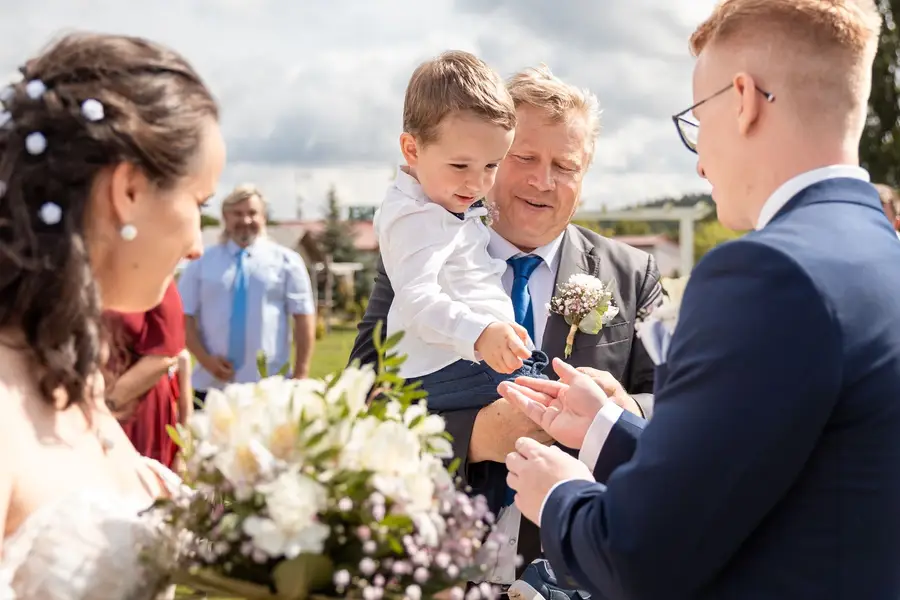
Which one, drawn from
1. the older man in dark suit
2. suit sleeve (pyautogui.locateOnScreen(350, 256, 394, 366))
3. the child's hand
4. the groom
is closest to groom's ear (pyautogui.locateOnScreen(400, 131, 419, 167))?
the older man in dark suit

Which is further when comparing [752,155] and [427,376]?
[427,376]

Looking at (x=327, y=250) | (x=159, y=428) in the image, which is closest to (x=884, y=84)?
(x=159, y=428)

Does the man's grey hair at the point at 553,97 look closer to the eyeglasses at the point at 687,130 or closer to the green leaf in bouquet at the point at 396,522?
the eyeglasses at the point at 687,130

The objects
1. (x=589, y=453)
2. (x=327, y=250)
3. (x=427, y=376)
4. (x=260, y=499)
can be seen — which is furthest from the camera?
(x=327, y=250)

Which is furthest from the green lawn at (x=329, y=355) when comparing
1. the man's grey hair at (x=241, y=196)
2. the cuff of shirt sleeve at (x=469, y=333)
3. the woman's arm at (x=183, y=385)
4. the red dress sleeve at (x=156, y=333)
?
the cuff of shirt sleeve at (x=469, y=333)

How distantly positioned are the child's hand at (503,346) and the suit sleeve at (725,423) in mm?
1356

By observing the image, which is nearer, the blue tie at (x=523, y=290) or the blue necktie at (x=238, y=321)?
the blue tie at (x=523, y=290)

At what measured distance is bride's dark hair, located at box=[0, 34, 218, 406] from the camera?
84.1 inches

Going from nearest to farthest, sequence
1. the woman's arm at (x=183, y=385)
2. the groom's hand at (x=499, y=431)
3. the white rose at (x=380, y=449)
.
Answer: the white rose at (x=380, y=449)
the groom's hand at (x=499, y=431)
the woman's arm at (x=183, y=385)

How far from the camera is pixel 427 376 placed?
12.5ft

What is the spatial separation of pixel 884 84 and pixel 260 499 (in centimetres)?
3142

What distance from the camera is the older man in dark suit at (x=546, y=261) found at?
376cm

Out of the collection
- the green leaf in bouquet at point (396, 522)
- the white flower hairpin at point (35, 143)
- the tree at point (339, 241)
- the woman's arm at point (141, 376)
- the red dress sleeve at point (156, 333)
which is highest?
the white flower hairpin at point (35, 143)

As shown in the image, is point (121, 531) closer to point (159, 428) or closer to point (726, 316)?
point (726, 316)
